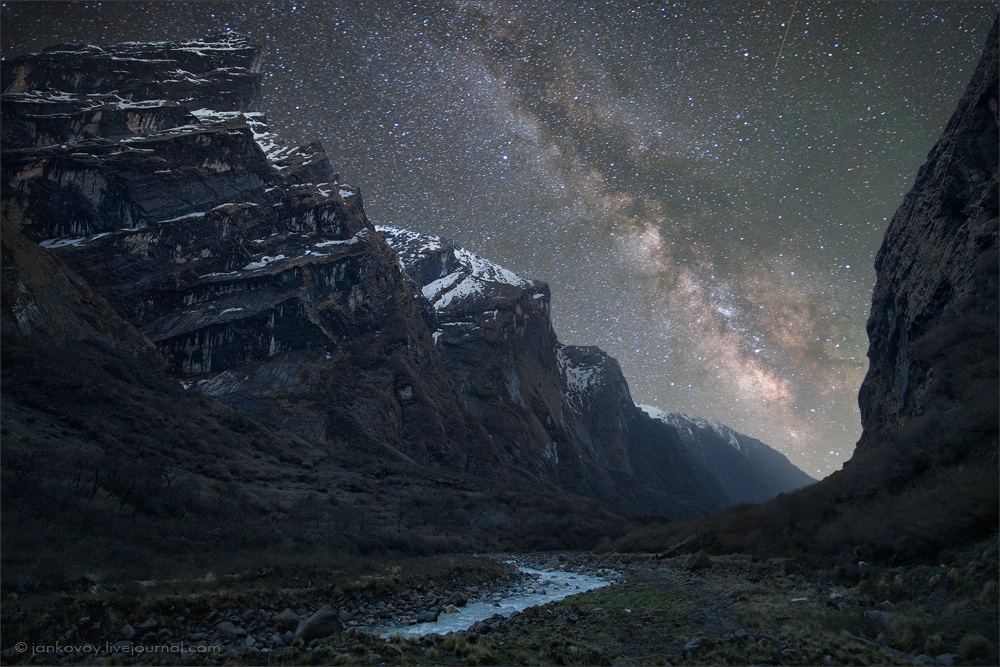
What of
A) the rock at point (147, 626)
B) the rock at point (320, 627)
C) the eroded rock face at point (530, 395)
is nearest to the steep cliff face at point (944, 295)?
the rock at point (320, 627)

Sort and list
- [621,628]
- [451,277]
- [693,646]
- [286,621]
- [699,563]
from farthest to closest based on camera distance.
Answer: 1. [451,277]
2. [699,563]
3. [621,628]
4. [286,621]
5. [693,646]

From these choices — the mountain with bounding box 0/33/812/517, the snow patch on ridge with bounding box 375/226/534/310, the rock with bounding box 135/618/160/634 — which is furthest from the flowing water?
the snow patch on ridge with bounding box 375/226/534/310

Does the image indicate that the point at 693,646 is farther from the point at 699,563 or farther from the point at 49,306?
the point at 49,306

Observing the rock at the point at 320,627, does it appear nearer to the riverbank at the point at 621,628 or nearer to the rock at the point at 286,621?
the riverbank at the point at 621,628

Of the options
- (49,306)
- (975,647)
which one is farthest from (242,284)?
(975,647)

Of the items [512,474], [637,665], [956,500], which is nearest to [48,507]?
[637,665]

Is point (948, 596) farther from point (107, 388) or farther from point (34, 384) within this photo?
point (107, 388)

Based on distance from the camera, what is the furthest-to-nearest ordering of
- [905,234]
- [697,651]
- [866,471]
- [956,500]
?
[905,234], [866,471], [956,500], [697,651]
